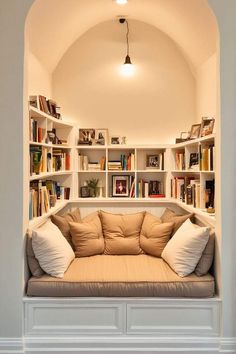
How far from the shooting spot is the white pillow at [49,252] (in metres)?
3.00

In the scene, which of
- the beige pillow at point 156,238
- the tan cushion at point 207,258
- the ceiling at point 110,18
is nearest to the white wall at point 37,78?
the ceiling at point 110,18

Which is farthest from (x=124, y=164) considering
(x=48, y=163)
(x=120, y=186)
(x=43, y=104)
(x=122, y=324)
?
(x=122, y=324)

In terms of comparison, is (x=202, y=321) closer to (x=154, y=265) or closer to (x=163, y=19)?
(x=154, y=265)

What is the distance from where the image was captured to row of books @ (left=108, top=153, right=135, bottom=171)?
478 centimetres

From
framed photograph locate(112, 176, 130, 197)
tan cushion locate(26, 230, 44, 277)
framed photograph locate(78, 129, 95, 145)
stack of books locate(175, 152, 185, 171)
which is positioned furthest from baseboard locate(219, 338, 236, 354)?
framed photograph locate(78, 129, 95, 145)

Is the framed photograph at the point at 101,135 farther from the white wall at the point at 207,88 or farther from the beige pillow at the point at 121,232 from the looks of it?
the white wall at the point at 207,88

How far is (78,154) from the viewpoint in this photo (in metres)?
4.81

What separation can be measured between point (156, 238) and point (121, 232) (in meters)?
0.44

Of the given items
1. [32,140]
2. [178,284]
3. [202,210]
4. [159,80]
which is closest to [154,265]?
[178,284]

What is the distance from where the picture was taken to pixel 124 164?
15.8 feet

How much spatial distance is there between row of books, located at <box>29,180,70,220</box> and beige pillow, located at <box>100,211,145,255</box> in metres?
0.60

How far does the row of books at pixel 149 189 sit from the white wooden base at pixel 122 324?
1969 mm

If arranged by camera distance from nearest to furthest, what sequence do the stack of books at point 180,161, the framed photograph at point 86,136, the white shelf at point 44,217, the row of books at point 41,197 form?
the white shelf at point 44,217
the row of books at point 41,197
the stack of books at point 180,161
the framed photograph at point 86,136

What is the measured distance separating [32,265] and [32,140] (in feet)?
3.55
